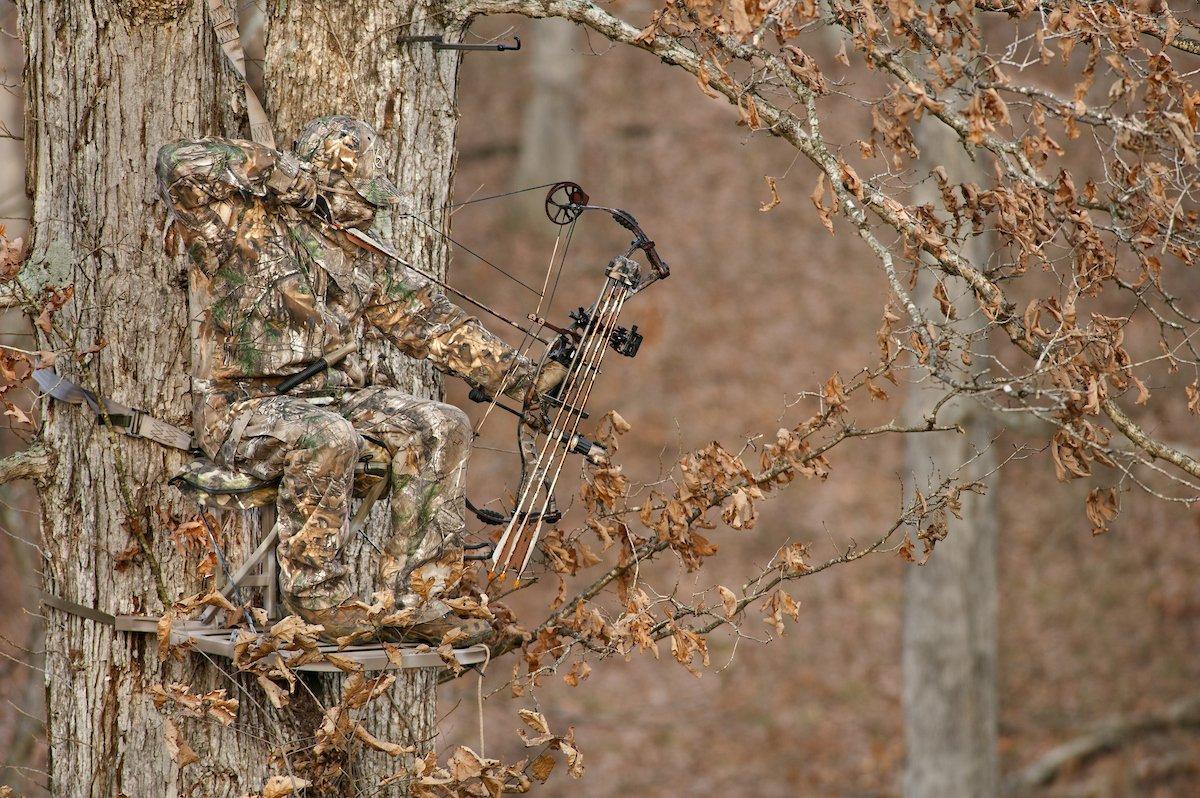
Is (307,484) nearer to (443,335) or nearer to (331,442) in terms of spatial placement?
(331,442)

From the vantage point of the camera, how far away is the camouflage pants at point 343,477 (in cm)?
400

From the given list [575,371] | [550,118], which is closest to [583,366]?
[575,371]

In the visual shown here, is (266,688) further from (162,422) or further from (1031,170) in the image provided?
(1031,170)

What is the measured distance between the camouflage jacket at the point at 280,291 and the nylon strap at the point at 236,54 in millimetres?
347

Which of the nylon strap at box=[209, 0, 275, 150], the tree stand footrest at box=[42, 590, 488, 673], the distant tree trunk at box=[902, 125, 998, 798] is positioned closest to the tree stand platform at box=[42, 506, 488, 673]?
the tree stand footrest at box=[42, 590, 488, 673]

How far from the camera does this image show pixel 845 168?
450cm

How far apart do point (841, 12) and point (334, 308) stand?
193cm

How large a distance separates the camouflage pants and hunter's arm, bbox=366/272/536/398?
208mm

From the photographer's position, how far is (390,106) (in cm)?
488

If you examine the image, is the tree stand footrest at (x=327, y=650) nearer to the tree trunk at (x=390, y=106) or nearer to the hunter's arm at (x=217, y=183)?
the tree trunk at (x=390, y=106)

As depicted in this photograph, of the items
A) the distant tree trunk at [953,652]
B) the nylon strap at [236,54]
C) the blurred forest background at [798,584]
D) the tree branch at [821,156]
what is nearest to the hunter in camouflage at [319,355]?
the nylon strap at [236,54]

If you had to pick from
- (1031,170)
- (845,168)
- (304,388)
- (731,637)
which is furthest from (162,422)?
(731,637)

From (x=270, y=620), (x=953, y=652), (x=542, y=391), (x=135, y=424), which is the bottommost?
(x=953, y=652)

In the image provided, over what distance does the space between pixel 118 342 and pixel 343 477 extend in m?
1.12
